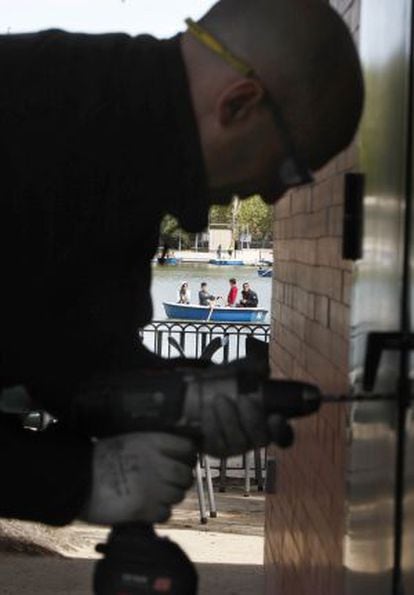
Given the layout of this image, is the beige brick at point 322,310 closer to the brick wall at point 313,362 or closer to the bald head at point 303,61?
the brick wall at point 313,362

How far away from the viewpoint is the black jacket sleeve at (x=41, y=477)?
1939 millimetres

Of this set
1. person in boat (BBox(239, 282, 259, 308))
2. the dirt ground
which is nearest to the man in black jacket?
the dirt ground

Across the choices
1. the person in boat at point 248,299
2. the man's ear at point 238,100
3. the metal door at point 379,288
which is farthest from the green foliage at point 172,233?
the person in boat at point 248,299

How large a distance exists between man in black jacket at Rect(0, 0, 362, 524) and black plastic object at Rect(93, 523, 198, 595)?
82 millimetres

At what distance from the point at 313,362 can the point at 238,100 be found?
2.21 meters

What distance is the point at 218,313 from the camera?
20812mm

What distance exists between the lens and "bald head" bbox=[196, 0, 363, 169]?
6.14ft

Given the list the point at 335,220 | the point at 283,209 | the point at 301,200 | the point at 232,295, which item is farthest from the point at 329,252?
the point at 232,295

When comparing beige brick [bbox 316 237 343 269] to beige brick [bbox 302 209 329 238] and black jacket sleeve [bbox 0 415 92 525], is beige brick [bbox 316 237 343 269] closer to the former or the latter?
beige brick [bbox 302 209 329 238]

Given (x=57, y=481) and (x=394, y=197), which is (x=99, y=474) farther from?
(x=394, y=197)

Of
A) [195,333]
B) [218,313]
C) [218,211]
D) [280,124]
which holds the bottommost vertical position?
[218,313]

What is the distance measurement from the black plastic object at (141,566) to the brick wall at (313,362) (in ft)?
3.93

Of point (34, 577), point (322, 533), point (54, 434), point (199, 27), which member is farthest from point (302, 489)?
point (34, 577)

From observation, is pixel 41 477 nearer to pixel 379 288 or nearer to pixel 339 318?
pixel 379 288
